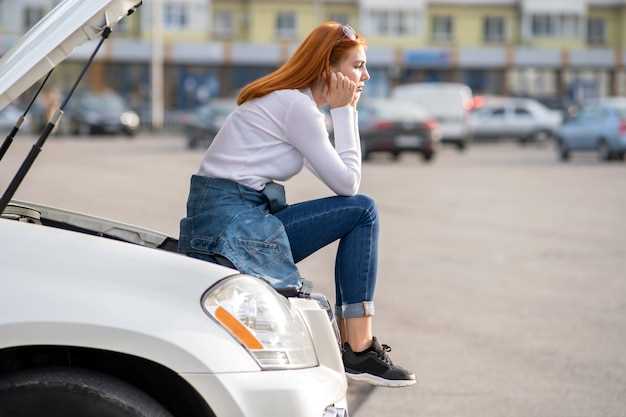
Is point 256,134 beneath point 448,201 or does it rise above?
above

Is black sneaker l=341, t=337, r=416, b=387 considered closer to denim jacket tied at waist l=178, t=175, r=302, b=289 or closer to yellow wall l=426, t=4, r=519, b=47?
denim jacket tied at waist l=178, t=175, r=302, b=289

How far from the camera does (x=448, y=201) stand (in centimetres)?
1795

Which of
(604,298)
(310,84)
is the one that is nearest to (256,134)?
(310,84)

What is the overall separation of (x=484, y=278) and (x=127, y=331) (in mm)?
7111

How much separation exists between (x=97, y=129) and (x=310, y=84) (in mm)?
46463

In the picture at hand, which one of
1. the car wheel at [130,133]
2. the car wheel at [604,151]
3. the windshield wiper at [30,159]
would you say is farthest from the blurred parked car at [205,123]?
the windshield wiper at [30,159]

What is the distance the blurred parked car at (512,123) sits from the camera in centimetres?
4681


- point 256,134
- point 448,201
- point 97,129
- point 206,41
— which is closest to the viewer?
point 256,134

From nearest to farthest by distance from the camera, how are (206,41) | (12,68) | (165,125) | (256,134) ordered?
1. (12,68)
2. (256,134)
3. (165,125)
4. (206,41)

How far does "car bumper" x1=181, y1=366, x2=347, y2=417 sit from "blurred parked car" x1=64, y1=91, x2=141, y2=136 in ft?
155

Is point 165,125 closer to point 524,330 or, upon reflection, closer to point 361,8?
point 361,8

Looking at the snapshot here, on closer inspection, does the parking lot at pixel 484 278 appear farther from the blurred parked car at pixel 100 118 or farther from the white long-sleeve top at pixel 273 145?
the blurred parked car at pixel 100 118

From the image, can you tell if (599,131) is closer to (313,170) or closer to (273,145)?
(313,170)

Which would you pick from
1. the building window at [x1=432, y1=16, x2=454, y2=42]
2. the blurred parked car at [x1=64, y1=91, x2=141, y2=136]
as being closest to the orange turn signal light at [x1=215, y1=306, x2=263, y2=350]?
the blurred parked car at [x1=64, y1=91, x2=141, y2=136]
